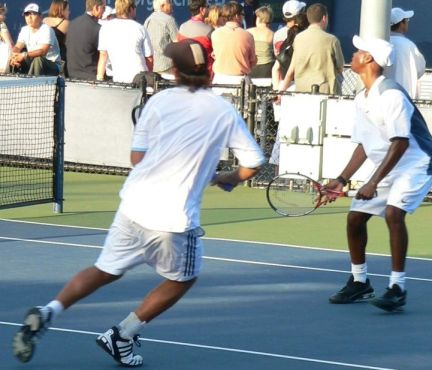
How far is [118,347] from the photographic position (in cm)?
700

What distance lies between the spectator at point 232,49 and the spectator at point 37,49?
217 centimetres

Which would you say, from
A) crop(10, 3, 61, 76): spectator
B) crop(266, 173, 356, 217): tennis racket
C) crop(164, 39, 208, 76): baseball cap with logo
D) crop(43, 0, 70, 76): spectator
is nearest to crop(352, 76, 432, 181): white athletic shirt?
crop(164, 39, 208, 76): baseball cap with logo

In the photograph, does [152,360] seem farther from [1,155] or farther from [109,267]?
[1,155]

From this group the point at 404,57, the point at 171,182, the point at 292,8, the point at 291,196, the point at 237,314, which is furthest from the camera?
the point at 292,8

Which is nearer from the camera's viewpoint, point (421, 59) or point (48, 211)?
point (48, 211)

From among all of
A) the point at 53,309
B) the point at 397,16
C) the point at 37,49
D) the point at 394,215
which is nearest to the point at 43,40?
the point at 37,49

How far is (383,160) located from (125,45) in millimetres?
7499

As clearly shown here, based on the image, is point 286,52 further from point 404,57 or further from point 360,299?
point 360,299

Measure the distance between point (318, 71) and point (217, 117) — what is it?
7.94 metres

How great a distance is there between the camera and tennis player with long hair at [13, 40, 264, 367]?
6762 millimetres

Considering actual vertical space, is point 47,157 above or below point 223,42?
below

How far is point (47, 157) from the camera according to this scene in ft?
50.3

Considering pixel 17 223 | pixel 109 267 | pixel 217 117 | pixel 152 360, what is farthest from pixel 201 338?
pixel 17 223

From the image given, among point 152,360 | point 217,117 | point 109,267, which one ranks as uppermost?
point 217,117
